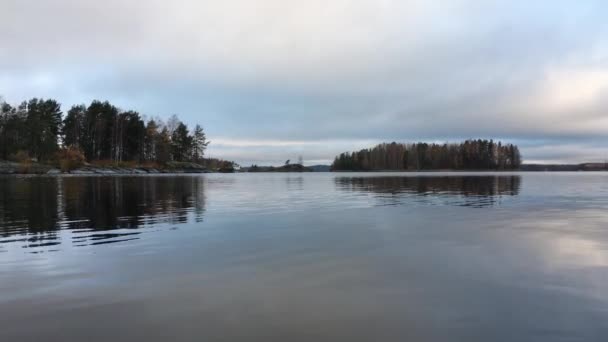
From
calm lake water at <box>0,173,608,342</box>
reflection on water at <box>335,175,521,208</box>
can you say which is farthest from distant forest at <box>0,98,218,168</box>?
calm lake water at <box>0,173,608,342</box>

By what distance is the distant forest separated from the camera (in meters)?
106

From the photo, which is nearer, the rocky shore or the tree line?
the rocky shore

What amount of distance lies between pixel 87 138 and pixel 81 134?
6.81 ft

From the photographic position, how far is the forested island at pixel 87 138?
10431 cm

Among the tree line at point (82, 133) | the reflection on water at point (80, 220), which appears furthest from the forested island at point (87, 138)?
the reflection on water at point (80, 220)

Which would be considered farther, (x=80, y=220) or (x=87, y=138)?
(x=87, y=138)

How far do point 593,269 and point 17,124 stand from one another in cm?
13048

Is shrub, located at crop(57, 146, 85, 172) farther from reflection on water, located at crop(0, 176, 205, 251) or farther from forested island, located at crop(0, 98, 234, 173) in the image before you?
reflection on water, located at crop(0, 176, 205, 251)

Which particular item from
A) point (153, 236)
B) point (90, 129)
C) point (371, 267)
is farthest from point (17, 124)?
point (371, 267)

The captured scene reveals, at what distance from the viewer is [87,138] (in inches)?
4830

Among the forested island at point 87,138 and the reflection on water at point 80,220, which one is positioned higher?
the forested island at point 87,138

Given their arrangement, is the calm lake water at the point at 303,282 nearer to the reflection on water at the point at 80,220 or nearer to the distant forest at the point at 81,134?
the reflection on water at the point at 80,220

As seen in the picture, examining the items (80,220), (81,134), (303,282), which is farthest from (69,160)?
(303,282)

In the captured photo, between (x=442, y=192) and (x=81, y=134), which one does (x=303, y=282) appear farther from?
(x=81, y=134)
